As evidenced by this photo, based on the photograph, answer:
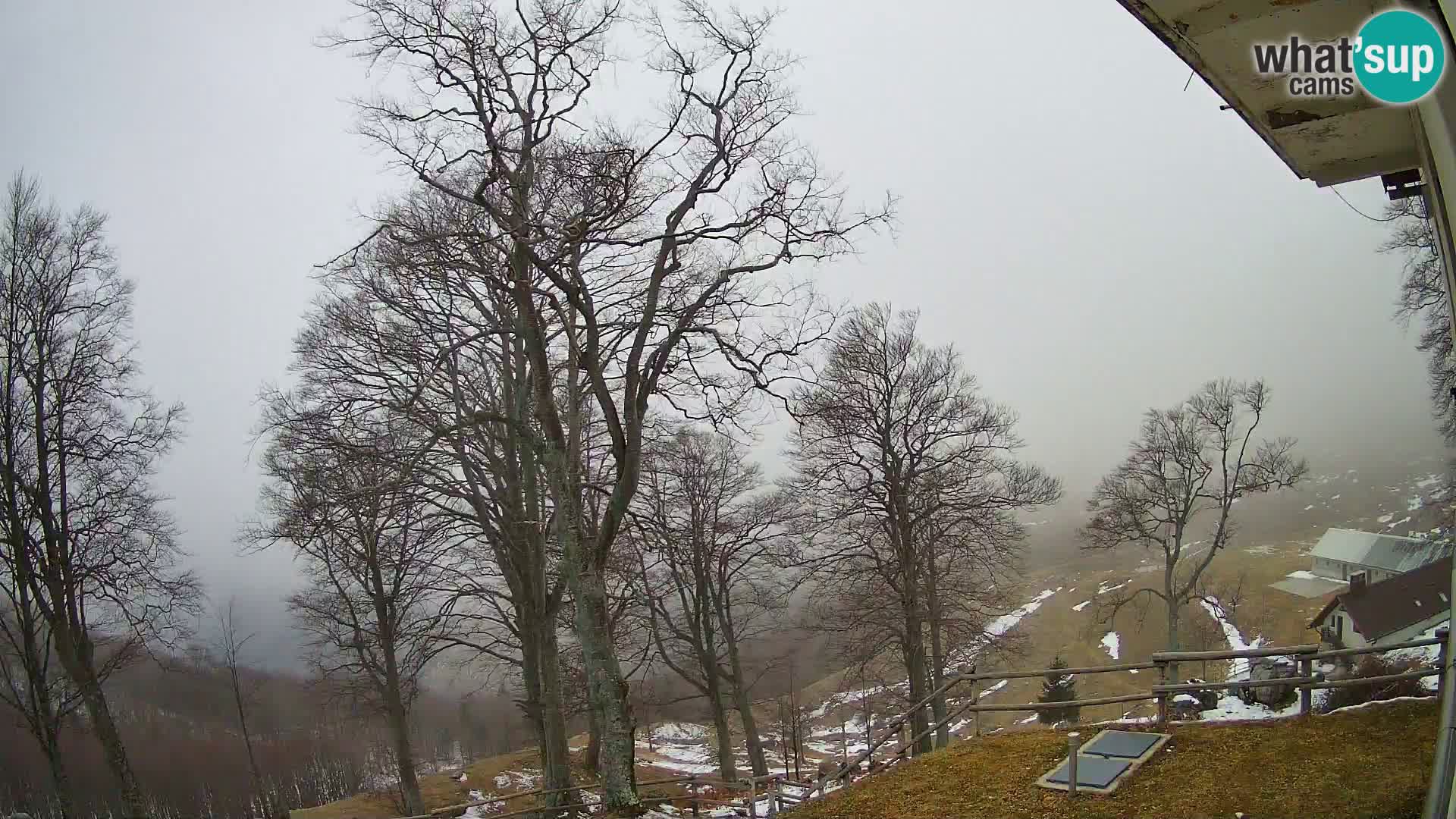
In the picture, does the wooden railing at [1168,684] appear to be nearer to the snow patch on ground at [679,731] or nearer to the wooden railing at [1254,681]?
the wooden railing at [1254,681]

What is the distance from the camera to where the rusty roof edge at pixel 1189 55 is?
366cm

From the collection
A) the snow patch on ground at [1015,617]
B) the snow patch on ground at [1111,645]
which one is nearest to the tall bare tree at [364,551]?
the snow patch on ground at [1015,617]

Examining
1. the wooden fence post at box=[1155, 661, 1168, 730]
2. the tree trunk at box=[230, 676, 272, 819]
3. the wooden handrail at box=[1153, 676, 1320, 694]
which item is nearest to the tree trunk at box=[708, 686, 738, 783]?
the wooden fence post at box=[1155, 661, 1168, 730]

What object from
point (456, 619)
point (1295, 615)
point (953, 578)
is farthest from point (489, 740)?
point (1295, 615)

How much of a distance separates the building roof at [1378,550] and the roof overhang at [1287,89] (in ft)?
42.8

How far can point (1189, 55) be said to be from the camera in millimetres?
4113

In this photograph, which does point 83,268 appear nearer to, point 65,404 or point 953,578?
point 65,404

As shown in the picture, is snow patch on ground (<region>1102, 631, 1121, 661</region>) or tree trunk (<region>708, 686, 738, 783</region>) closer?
tree trunk (<region>708, 686, 738, 783</region>)

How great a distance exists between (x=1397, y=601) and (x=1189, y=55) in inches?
756

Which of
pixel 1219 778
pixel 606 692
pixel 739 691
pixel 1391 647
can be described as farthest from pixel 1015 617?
pixel 606 692

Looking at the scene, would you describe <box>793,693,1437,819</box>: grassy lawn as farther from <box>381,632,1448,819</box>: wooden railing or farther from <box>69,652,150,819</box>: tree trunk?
<box>69,652,150,819</box>: tree trunk

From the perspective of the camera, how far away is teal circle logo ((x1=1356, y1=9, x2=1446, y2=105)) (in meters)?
3.27

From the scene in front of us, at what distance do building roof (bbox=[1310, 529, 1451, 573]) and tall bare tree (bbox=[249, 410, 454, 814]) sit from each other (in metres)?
18.9

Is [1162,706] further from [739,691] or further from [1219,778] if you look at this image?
[739,691]
